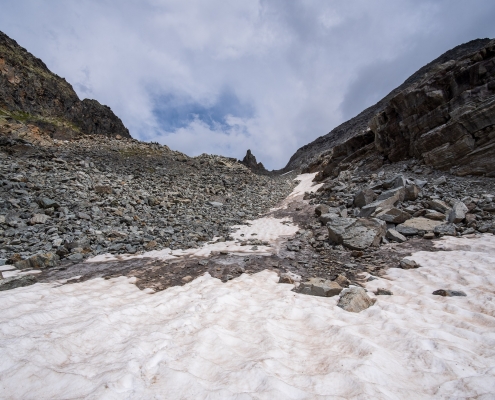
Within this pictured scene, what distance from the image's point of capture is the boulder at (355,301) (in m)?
5.07

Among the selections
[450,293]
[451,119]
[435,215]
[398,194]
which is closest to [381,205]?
[398,194]

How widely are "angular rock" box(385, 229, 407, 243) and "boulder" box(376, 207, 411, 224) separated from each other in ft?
3.82

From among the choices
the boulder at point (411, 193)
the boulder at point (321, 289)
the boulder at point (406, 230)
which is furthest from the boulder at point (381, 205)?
the boulder at point (321, 289)

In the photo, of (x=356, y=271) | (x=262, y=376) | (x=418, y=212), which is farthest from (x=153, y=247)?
(x=418, y=212)

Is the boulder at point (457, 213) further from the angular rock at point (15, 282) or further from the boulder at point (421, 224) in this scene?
the angular rock at point (15, 282)

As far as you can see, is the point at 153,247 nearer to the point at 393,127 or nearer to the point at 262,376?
the point at 262,376

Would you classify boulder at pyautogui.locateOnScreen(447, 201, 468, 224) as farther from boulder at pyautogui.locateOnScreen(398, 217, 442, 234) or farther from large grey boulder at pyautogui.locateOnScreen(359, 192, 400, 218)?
large grey boulder at pyautogui.locateOnScreen(359, 192, 400, 218)

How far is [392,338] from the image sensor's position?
12.7ft

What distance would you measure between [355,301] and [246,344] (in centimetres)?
273

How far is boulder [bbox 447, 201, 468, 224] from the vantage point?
35.0 ft

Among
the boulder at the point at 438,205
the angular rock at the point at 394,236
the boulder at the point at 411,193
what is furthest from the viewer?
the boulder at the point at 411,193

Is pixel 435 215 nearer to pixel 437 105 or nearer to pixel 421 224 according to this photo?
pixel 421 224

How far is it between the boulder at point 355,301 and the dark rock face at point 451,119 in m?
16.5

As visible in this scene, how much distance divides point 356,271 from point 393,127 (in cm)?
2304
